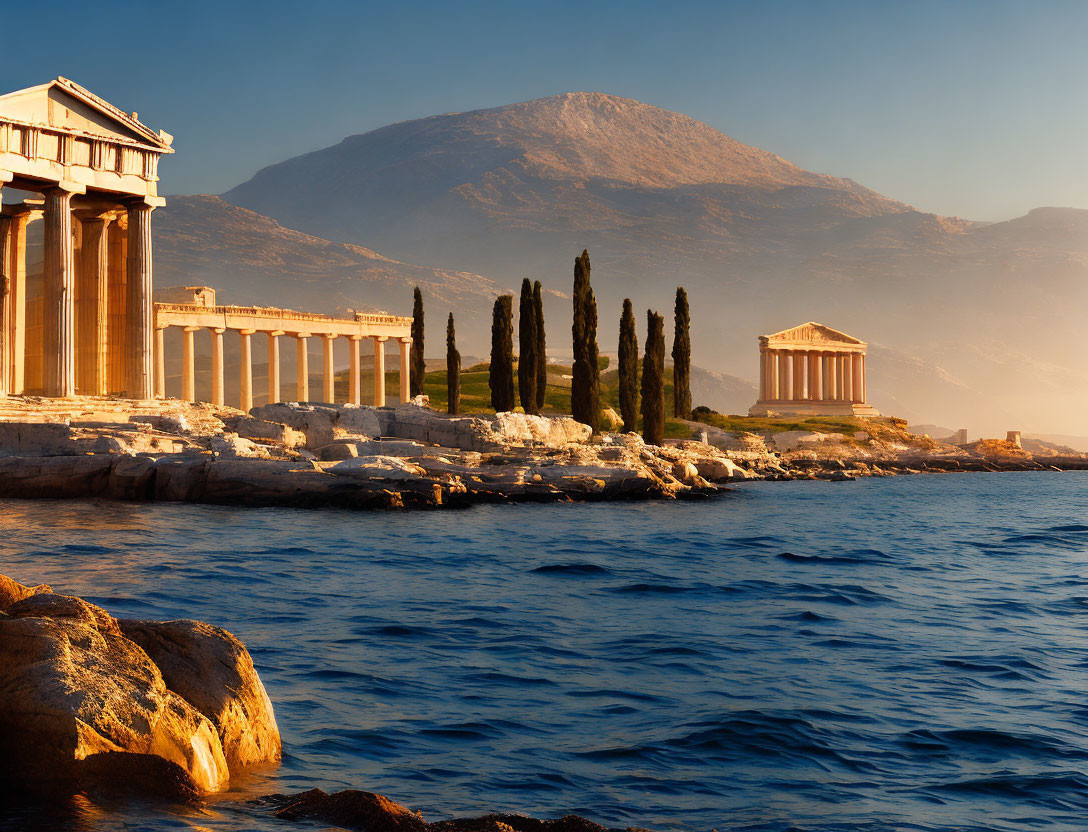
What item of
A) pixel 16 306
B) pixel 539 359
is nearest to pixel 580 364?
pixel 539 359

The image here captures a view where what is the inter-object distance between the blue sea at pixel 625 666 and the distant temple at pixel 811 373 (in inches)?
3219

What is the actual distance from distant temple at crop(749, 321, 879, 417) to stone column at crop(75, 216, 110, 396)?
72.1 m

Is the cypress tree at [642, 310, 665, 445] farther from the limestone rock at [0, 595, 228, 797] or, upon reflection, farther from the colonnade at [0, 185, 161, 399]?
Result: the limestone rock at [0, 595, 228, 797]

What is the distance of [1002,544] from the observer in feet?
111

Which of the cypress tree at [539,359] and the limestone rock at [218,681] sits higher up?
the cypress tree at [539,359]

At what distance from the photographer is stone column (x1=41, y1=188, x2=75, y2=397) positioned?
4503 centimetres

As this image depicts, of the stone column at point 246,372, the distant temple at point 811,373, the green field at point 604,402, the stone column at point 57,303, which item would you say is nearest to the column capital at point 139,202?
the stone column at point 57,303

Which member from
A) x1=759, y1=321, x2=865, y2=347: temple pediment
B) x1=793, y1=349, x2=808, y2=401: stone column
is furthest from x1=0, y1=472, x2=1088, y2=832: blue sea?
x1=793, y1=349, x2=808, y2=401: stone column

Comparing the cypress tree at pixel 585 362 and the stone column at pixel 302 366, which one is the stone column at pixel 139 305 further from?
the cypress tree at pixel 585 362

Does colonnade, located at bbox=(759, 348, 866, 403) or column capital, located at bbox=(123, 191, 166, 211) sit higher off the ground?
column capital, located at bbox=(123, 191, 166, 211)

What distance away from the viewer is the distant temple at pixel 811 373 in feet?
369

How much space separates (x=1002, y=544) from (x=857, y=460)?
166ft

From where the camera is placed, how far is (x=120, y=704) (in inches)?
303

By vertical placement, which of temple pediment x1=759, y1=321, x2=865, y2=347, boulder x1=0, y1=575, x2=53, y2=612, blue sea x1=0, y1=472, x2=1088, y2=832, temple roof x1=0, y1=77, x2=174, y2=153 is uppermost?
temple roof x1=0, y1=77, x2=174, y2=153
